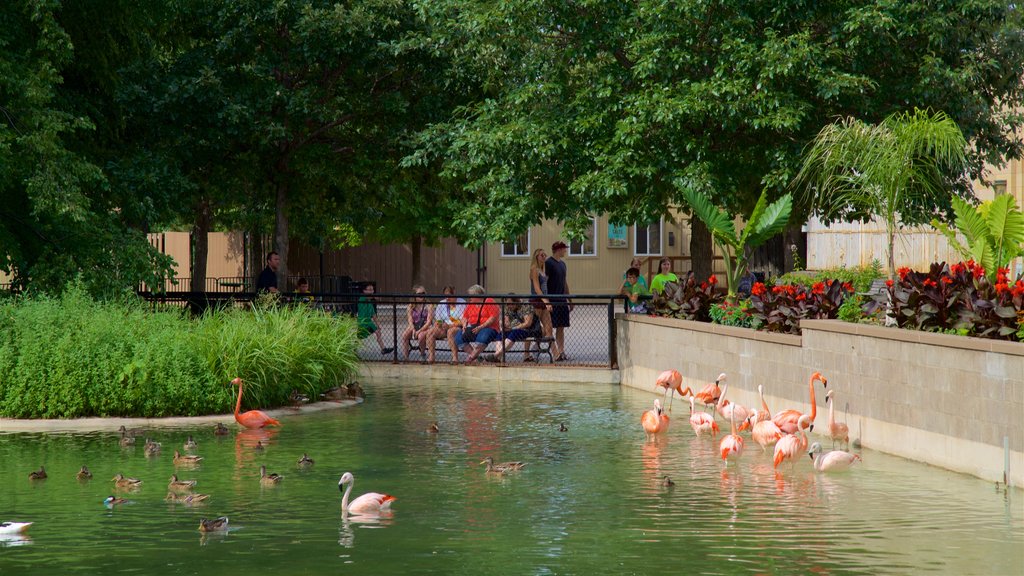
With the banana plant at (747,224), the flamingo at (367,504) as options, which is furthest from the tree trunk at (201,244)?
the flamingo at (367,504)

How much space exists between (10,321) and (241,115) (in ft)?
31.3

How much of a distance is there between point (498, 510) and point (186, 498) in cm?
259

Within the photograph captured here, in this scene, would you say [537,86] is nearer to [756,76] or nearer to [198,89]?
[756,76]

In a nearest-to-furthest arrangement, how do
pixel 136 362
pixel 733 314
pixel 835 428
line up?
1. pixel 835 428
2. pixel 136 362
3. pixel 733 314

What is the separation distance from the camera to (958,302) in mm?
13008

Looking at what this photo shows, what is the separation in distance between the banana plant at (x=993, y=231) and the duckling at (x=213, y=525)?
32.1 ft

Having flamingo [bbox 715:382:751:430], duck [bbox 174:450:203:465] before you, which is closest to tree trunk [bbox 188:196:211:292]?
duck [bbox 174:450:203:465]

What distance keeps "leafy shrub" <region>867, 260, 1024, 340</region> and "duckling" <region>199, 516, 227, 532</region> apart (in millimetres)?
7067

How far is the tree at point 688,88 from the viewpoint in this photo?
833 inches

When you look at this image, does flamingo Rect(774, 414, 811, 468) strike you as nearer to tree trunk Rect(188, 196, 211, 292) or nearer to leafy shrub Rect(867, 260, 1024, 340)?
leafy shrub Rect(867, 260, 1024, 340)

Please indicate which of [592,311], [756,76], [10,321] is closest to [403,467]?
[10,321]

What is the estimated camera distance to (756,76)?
21.5 metres

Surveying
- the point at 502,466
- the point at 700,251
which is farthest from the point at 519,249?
the point at 502,466

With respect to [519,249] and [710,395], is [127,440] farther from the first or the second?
[519,249]
